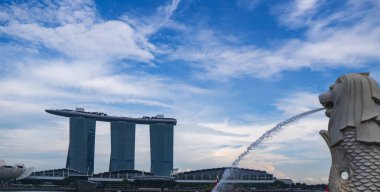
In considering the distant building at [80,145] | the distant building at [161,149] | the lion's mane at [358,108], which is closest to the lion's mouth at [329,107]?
the lion's mane at [358,108]

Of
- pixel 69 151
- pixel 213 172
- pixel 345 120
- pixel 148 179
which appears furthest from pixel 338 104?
pixel 69 151

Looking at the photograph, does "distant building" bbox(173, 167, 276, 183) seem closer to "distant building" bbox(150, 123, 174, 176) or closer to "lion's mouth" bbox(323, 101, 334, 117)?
"distant building" bbox(150, 123, 174, 176)

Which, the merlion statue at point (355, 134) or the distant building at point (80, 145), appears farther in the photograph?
the distant building at point (80, 145)

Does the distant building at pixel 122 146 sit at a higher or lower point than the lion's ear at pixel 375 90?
higher

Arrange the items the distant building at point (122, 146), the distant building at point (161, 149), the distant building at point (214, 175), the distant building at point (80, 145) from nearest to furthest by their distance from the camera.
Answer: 1. the distant building at point (214, 175)
2. the distant building at point (80, 145)
3. the distant building at point (122, 146)
4. the distant building at point (161, 149)

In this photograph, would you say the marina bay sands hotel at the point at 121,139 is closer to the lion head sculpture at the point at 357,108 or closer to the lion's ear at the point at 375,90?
the lion head sculpture at the point at 357,108
